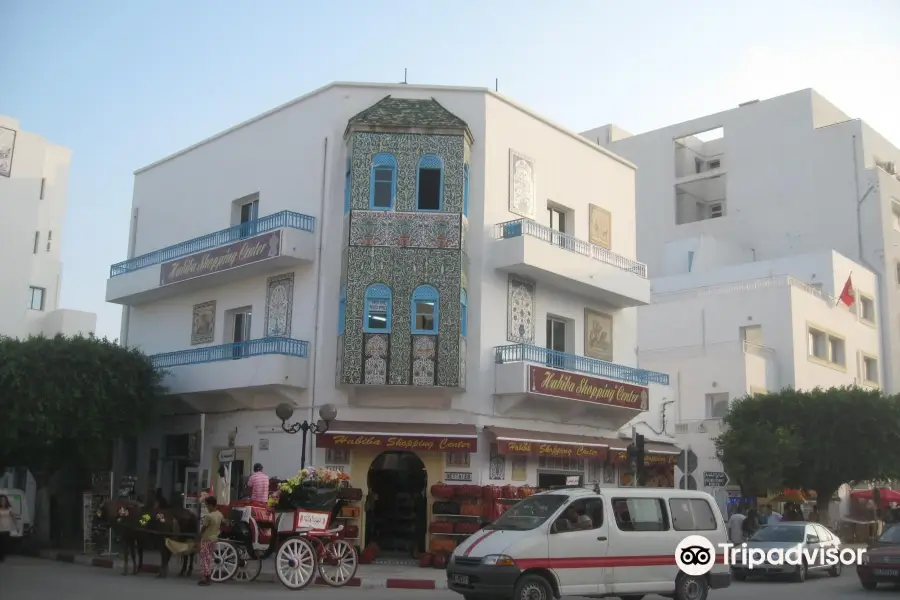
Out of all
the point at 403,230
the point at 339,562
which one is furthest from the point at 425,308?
the point at 339,562

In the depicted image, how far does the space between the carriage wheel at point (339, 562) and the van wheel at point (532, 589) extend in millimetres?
4739

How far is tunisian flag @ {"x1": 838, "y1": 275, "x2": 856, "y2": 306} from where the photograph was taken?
42.6 m

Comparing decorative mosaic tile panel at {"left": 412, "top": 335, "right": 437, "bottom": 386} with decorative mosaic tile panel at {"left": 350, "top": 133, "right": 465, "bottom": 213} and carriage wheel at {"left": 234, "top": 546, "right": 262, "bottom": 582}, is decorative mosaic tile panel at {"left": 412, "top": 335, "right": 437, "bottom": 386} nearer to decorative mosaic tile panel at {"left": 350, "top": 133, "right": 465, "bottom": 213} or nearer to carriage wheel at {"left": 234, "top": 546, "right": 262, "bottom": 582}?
decorative mosaic tile panel at {"left": 350, "top": 133, "right": 465, "bottom": 213}

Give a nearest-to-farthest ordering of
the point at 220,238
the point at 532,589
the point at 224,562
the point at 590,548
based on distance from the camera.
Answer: the point at 532,589 → the point at 590,548 → the point at 224,562 → the point at 220,238

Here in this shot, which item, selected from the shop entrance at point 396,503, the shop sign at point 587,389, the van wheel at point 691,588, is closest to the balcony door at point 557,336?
the shop sign at point 587,389

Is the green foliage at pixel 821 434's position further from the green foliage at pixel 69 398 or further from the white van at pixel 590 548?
the green foliage at pixel 69 398

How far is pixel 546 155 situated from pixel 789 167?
27.9 meters

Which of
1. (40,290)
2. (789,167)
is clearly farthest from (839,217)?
(40,290)

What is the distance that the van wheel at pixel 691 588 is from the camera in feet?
48.6

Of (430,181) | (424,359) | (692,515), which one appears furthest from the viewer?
(430,181)

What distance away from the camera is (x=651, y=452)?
28406 millimetres

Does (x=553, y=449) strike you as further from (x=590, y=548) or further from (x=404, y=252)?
(x=590, y=548)

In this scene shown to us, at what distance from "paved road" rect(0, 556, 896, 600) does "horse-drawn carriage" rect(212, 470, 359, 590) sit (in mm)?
306

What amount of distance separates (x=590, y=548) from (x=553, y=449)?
11.2m
